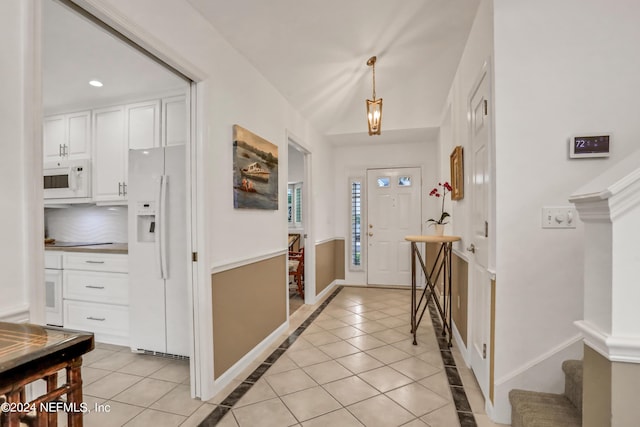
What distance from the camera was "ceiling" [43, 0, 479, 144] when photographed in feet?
6.99

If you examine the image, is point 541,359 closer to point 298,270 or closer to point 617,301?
point 617,301

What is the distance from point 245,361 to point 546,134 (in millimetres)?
2575

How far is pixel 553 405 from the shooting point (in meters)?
1.55

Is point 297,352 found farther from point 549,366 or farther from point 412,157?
point 412,157

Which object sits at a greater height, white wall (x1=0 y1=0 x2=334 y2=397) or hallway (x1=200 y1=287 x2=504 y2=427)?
white wall (x1=0 y1=0 x2=334 y2=397)

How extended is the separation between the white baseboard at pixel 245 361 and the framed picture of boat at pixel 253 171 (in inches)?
47.8

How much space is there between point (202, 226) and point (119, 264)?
1394 millimetres

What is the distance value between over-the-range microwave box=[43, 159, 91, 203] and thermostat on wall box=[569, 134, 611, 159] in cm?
416

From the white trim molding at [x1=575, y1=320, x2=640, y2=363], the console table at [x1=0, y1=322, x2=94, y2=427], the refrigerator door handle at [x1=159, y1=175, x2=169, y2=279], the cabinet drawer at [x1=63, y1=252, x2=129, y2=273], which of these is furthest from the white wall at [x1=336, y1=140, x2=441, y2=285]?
the console table at [x1=0, y1=322, x2=94, y2=427]

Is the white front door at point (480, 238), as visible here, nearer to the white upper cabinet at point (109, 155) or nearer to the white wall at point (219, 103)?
the white wall at point (219, 103)

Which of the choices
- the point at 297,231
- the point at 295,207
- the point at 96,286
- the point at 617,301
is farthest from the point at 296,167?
the point at 617,301

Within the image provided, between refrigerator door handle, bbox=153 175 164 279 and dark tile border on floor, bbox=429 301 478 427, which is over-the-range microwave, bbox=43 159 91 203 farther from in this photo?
dark tile border on floor, bbox=429 301 478 427

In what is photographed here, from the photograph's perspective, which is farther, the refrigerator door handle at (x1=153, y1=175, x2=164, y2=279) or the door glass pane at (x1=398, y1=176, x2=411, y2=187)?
the door glass pane at (x1=398, y1=176, x2=411, y2=187)

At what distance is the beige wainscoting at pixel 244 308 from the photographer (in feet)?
7.12
